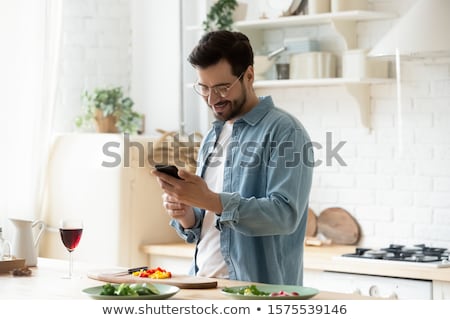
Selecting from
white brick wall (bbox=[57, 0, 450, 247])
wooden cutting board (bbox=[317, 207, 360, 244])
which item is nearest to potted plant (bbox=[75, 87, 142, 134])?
white brick wall (bbox=[57, 0, 450, 247])

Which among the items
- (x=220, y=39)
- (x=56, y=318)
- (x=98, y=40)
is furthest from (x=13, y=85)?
(x=56, y=318)

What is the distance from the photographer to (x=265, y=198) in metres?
3.08

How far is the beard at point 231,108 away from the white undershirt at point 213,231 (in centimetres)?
7

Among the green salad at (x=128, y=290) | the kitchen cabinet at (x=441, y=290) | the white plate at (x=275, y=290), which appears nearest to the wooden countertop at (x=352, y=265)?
the kitchen cabinet at (x=441, y=290)

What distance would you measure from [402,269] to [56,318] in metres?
2.16

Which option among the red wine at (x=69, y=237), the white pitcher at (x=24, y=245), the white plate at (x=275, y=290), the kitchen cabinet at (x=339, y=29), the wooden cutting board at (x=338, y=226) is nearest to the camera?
the white plate at (x=275, y=290)

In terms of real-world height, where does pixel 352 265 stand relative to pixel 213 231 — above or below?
below

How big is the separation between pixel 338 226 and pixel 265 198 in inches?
84.3

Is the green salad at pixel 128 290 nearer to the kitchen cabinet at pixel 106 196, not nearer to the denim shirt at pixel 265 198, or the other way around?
the denim shirt at pixel 265 198

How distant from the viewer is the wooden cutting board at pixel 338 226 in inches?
200

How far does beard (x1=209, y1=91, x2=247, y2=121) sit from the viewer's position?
10.8 ft

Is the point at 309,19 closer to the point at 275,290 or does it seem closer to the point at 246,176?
the point at 246,176

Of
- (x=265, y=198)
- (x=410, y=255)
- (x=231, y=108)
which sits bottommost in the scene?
(x=410, y=255)

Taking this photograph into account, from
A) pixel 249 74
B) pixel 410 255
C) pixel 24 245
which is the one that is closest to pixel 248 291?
pixel 249 74
